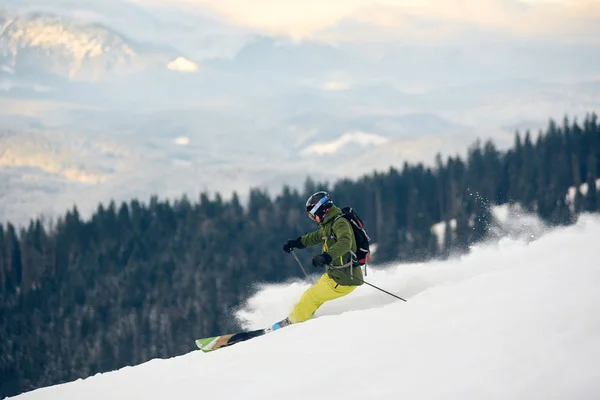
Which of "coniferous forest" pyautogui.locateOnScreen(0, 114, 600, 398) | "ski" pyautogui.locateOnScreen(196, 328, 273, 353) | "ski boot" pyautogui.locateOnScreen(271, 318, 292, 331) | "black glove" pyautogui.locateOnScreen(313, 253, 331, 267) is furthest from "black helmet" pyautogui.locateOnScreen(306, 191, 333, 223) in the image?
"coniferous forest" pyautogui.locateOnScreen(0, 114, 600, 398)

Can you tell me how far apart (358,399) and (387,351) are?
136 centimetres

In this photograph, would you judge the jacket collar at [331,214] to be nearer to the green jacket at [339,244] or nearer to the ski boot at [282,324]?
the green jacket at [339,244]

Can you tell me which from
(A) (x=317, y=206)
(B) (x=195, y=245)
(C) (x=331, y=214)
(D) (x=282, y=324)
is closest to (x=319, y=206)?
(A) (x=317, y=206)

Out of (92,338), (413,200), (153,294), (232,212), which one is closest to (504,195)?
(413,200)

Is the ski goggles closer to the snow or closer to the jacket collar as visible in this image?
the jacket collar

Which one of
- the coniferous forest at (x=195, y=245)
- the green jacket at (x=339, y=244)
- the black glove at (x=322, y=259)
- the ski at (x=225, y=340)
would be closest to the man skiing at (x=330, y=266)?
the green jacket at (x=339, y=244)

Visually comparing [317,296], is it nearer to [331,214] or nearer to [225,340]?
[331,214]

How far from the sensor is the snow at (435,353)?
957 centimetres

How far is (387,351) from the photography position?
11258 mm

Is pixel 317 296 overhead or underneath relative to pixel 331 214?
underneath

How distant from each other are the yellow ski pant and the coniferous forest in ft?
300

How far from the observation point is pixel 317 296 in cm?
1562

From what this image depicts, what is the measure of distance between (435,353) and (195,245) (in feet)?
389

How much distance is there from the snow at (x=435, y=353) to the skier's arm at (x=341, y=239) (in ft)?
4.45
